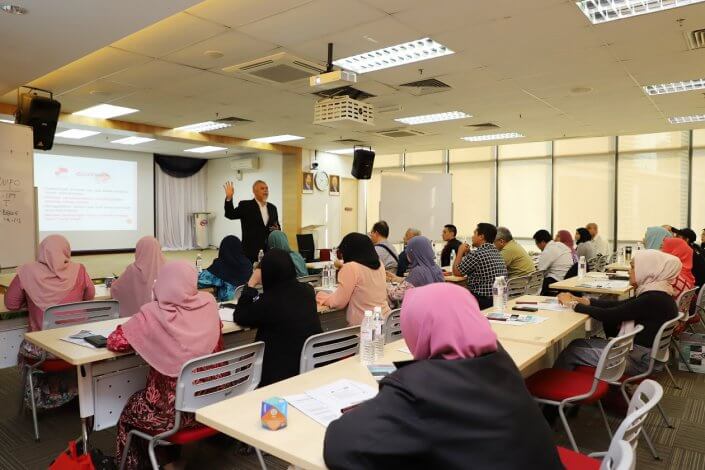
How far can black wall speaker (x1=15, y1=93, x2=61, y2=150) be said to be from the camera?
6.29 meters

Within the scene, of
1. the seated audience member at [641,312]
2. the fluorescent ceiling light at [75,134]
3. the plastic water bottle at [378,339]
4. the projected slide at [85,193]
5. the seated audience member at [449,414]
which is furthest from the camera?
the projected slide at [85,193]

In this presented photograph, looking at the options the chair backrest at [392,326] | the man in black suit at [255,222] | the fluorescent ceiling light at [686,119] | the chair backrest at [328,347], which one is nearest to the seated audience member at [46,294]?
the chair backrest at [328,347]

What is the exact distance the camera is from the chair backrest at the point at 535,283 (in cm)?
579

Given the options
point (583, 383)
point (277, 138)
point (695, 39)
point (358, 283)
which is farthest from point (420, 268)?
point (277, 138)

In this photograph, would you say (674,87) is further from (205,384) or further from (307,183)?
(307,183)

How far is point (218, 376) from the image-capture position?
99.9 inches

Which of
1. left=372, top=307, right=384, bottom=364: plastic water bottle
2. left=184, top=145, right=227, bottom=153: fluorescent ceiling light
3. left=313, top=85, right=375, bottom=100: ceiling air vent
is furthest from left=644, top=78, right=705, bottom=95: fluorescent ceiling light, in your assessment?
left=184, top=145, right=227, bottom=153: fluorescent ceiling light

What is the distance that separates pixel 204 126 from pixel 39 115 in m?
3.26

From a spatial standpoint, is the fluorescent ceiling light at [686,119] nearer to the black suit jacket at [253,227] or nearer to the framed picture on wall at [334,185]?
the black suit jacket at [253,227]

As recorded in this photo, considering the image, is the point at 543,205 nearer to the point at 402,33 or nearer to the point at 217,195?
the point at 402,33

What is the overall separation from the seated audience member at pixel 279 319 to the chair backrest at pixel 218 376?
0.14 meters

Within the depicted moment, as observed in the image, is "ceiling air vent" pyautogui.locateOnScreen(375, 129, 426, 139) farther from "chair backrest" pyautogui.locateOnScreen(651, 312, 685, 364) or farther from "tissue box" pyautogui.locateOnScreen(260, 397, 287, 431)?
"tissue box" pyautogui.locateOnScreen(260, 397, 287, 431)

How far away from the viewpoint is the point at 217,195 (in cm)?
1524

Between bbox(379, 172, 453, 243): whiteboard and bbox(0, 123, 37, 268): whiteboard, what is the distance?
7.06 meters
